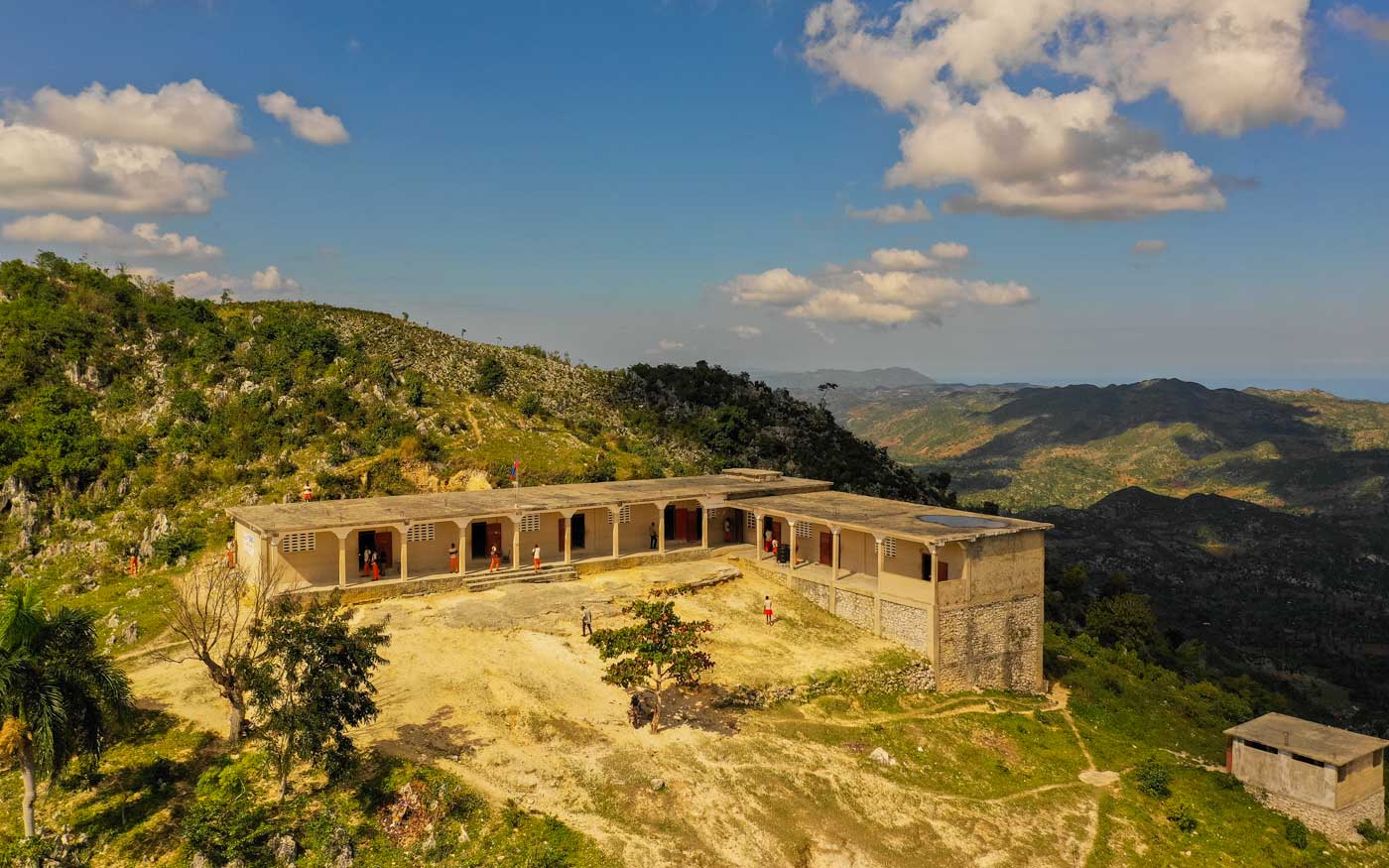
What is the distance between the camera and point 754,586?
1313 inches

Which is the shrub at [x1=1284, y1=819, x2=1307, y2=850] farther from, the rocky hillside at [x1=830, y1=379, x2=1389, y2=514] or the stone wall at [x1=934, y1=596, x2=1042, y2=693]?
the rocky hillside at [x1=830, y1=379, x2=1389, y2=514]

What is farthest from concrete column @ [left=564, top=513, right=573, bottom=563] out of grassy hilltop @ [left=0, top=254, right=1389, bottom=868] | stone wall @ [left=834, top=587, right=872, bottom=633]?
stone wall @ [left=834, top=587, right=872, bottom=633]

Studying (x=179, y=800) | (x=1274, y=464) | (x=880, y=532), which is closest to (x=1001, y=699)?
(x=880, y=532)

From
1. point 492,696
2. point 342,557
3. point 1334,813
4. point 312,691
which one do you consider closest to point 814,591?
point 492,696

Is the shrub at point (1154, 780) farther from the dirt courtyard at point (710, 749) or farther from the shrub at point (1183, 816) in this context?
the dirt courtyard at point (710, 749)

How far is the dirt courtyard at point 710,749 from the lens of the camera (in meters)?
18.7

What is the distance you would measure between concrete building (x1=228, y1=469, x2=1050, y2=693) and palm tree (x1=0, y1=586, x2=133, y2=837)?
422 inches

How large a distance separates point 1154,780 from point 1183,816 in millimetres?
1368

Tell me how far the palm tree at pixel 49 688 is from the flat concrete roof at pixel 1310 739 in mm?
29542

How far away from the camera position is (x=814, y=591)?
32531mm

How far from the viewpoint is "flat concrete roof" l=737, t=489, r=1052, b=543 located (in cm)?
2891

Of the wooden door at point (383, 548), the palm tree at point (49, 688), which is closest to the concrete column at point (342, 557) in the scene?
the wooden door at point (383, 548)

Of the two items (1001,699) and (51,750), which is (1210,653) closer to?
(1001,699)

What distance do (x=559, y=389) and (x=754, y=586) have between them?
30.5 metres
